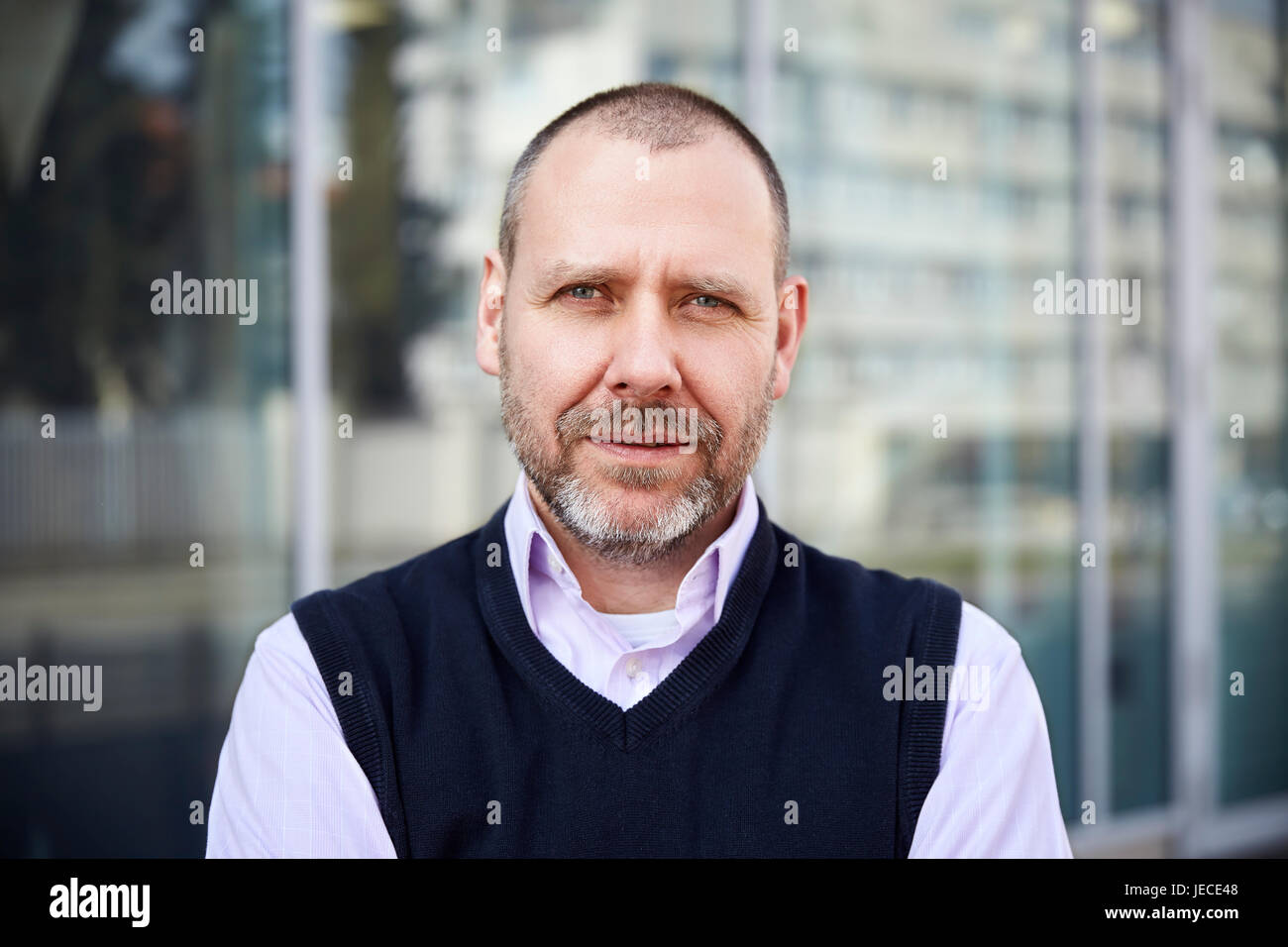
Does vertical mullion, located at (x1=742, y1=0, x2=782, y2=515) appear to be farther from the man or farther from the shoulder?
the man

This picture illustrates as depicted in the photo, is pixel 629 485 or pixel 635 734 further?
pixel 629 485

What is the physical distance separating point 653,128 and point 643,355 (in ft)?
1.24

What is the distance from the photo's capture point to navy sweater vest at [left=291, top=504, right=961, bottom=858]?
62.7 inches

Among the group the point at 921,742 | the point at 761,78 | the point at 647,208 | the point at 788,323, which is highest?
the point at 761,78

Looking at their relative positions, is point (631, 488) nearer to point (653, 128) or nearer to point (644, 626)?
point (644, 626)

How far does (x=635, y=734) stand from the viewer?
1.64 meters

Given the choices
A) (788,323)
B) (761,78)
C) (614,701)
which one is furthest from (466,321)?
(614,701)

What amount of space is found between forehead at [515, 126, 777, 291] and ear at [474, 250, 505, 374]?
5.4 inches

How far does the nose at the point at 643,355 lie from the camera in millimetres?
1690

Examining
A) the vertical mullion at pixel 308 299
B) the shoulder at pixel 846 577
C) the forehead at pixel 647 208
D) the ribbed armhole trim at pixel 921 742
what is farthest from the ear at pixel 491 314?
the vertical mullion at pixel 308 299

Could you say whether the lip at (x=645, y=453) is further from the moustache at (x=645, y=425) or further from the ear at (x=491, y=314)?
the ear at (x=491, y=314)

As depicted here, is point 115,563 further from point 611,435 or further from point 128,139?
point 611,435

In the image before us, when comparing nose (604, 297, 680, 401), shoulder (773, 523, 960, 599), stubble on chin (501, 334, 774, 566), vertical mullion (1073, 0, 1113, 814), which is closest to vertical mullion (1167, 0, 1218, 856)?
vertical mullion (1073, 0, 1113, 814)

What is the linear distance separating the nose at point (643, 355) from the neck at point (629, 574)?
0.26 meters
